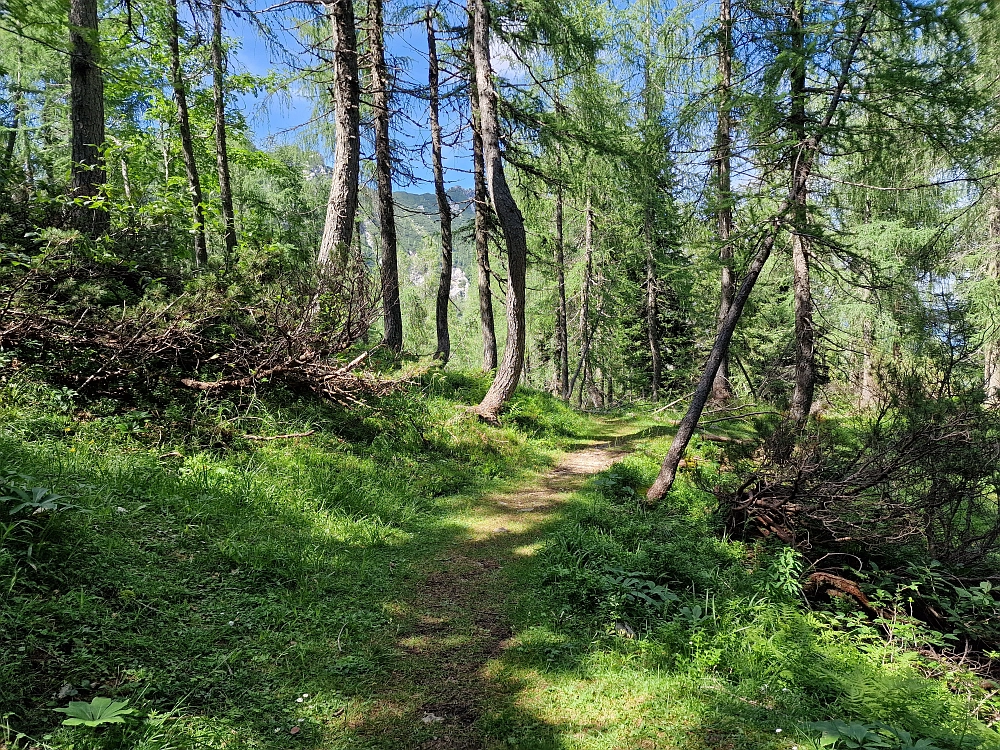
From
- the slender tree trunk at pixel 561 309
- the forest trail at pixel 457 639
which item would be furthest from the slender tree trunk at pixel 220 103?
the slender tree trunk at pixel 561 309

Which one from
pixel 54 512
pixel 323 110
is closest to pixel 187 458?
pixel 54 512

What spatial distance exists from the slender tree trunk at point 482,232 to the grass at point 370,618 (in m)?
8.23

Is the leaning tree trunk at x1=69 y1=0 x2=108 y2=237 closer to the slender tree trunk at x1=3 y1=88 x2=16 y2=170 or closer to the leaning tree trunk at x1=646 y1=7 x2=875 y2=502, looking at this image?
the leaning tree trunk at x1=646 y1=7 x2=875 y2=502

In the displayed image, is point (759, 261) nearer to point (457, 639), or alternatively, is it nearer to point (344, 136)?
point (457, 639)

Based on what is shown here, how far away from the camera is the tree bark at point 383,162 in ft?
38.3

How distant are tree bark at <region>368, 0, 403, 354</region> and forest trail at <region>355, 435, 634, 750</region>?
631 centimetres

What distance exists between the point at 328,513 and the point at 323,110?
40.4 ft

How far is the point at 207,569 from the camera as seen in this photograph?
3861 mm

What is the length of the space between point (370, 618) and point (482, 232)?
11.0 m

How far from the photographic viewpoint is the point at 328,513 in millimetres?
5309

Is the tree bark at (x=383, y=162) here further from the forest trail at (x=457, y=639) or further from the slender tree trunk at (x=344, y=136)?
the forest trail at (x=457, y=639)

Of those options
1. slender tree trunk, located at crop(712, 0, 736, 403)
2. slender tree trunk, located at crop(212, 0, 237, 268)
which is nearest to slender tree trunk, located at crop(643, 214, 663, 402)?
slender tree trunk, located at crop(712, 0, 736, 403)

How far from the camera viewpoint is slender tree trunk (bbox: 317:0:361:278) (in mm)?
8867

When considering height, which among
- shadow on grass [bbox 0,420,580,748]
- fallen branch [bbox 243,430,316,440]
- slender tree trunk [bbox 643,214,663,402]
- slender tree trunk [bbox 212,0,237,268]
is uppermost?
slender tree trunk [bbox 212,0,237,268]
